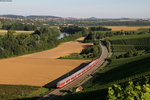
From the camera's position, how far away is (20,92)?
4050 cm

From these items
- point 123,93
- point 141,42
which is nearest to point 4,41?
point 141,42

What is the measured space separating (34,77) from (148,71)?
91.9 feet

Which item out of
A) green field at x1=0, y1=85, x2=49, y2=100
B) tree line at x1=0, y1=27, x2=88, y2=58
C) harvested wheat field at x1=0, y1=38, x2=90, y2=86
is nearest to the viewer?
green field at x1=0, y1=85, x2=49, y2=100

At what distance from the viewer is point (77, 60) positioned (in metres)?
73.2

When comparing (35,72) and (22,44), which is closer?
(35,72)

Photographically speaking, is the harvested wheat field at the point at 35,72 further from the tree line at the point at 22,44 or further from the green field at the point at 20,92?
the tree line at the point at 22,44

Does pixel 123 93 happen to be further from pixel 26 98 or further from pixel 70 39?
pixel 70 39

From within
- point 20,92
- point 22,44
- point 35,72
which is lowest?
point 20,92

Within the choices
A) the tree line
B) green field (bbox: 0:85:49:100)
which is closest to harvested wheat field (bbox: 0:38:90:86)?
green field (bbox: 0:85:49:100)

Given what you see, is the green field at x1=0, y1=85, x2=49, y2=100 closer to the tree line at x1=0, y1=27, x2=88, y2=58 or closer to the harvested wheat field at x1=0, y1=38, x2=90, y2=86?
the harvested wheat field at x1=0, y1=38, x2=90, y2=86

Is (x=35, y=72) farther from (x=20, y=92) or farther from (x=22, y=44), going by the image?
(x=22, y=44)

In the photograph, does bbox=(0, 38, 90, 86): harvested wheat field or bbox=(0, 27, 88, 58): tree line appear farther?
bbox=(0, 27, 88, 58): tree line

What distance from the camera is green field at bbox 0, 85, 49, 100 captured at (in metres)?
38.1

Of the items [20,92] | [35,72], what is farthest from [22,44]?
[20,92]
